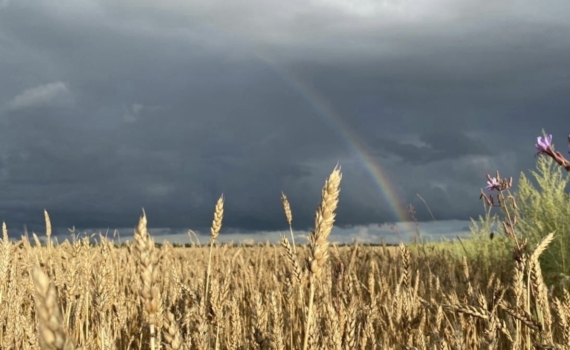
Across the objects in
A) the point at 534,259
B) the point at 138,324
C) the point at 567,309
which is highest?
the point at 534,259

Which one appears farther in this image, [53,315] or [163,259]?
[163,259]

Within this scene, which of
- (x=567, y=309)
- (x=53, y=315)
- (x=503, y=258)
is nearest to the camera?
(x=53, y=315)

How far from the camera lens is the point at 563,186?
7.50 meters

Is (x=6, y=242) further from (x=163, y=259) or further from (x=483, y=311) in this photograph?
(x=163, y=259)

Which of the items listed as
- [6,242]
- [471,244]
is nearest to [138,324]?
[6,242]

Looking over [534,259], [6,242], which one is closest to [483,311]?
[534,259]

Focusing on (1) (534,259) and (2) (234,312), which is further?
(2) (234,312)

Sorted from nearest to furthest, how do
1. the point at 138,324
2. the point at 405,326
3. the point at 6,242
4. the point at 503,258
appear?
the point at 405,326, the point at 6,242, the point at 138,324, the point at 503,258

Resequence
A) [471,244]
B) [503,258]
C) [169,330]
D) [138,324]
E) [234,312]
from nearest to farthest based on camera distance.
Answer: [169,330] → [234,312] → [138,324] → [503,258] → [471,244]

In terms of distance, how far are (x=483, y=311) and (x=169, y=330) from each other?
3.50ft

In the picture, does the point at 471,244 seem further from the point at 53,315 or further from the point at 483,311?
the point at 53,315

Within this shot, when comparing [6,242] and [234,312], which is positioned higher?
[6,242]

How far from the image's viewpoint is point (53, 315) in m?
0.63

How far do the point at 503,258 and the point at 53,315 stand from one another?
8.33m
